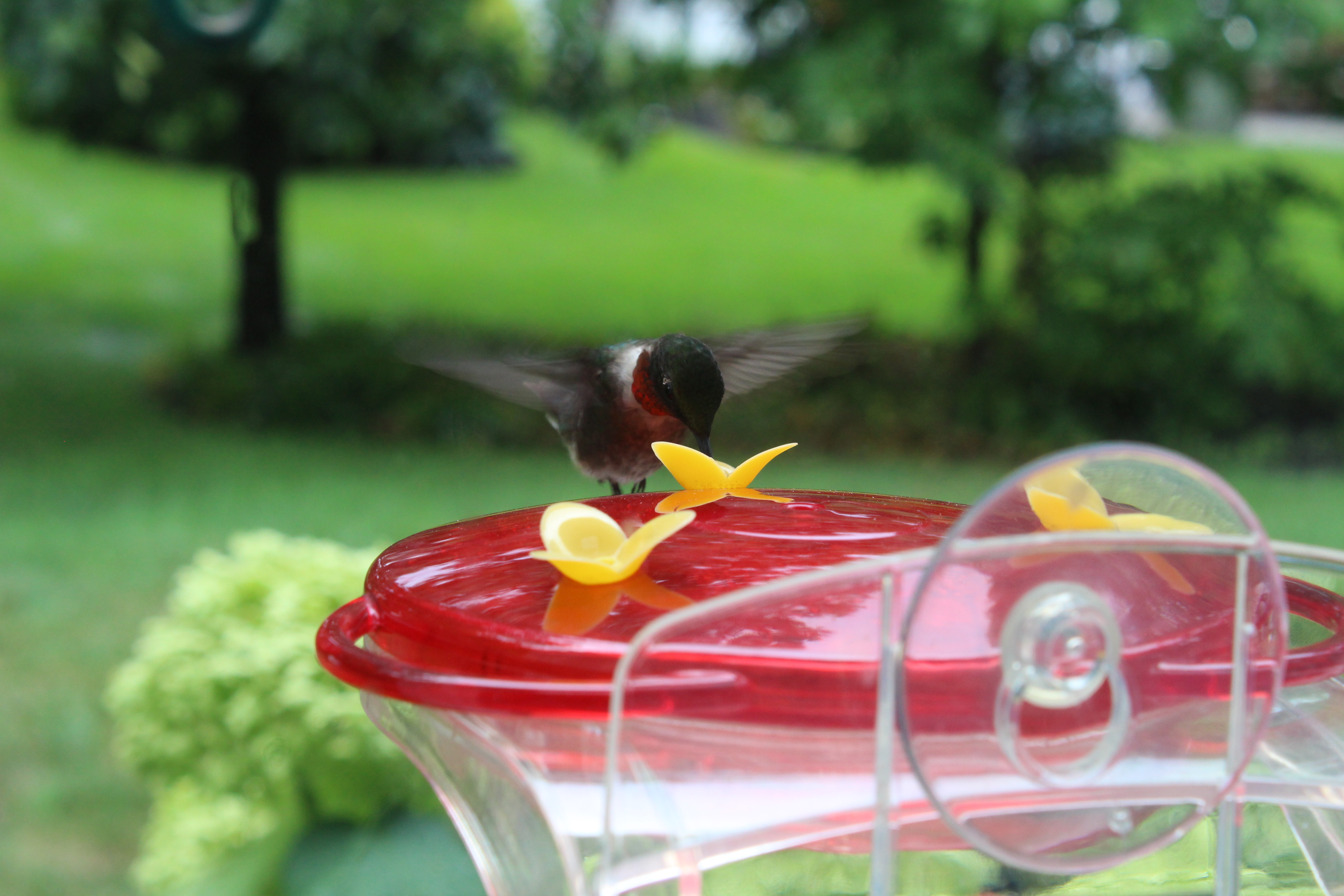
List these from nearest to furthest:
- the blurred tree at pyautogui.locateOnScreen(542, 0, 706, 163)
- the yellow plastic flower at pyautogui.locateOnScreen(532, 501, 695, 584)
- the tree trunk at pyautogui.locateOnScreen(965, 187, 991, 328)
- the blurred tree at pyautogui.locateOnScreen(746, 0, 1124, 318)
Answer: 1. the yellow plastic flower at pyautogui.locateOnScreen(532, 501, 695, 584)
2. the blurred tree at pyautogui.locateOnScreen(746, 0, 1124, 318)
3. the blurred tree at pyautogui.locateOnScreen(542, 0, 706, 163)
4. the tree trunk at pyautogui.locateOnScreen(965, 187, 991, 328)

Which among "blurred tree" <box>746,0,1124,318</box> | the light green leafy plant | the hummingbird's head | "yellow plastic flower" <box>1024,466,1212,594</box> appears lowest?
the light green leafy plant

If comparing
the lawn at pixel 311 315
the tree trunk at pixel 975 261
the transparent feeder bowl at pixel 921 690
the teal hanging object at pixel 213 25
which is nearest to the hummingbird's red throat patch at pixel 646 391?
the transparent feeder bowl at pixel 921 690

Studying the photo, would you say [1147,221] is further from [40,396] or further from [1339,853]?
[40,396]

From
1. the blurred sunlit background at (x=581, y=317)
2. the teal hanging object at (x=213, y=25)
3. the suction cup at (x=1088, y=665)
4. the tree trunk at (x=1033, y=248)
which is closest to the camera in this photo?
the suction cup at (x=1088, y=665)

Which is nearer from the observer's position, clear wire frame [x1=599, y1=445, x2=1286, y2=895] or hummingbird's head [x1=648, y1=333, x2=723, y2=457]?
clear wire frame [x1=599, y1=445, x2=1286, y2=895]

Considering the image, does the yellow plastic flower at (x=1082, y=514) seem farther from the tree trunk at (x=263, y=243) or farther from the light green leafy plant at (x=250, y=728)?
the tree trunk at (x=263, y=243)

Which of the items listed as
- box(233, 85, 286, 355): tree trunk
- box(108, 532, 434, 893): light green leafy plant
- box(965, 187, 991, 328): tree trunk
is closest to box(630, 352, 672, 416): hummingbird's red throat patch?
box(108, 532, 434, 893): light green leafy plant

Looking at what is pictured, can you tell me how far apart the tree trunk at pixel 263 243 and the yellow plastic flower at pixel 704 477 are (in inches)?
242

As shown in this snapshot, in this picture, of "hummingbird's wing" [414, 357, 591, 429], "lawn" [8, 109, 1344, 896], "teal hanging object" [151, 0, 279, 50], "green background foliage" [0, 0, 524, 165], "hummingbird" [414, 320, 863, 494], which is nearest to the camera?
"hummingbird" [414, 320, 863, 494]

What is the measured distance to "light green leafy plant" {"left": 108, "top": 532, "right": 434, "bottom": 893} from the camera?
102 inches

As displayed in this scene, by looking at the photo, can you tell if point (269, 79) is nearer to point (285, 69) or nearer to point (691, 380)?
point (285, 69)

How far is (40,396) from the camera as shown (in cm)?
848

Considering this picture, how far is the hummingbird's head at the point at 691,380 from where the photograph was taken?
64.6 inches

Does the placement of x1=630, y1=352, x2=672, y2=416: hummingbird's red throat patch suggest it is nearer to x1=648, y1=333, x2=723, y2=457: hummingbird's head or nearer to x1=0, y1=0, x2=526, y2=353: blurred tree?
x1=648, y1=333, x2=723, y2=457: hummingbird's head
